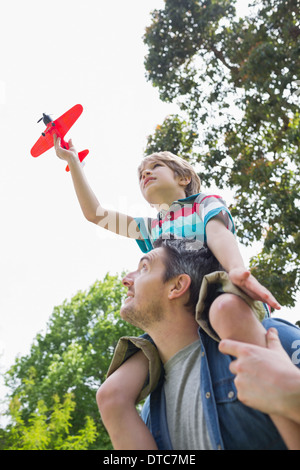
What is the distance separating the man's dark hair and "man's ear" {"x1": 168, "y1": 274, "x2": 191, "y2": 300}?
0.9 inches

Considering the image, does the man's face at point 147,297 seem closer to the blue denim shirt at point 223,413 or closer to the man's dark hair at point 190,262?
the man's dark hair at point 190,262

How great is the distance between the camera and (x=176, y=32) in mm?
8664

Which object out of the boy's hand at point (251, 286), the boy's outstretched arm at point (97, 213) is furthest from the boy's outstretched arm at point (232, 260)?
the boy's outstretched arm at point (97, 213)

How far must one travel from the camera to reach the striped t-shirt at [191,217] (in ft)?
6.26

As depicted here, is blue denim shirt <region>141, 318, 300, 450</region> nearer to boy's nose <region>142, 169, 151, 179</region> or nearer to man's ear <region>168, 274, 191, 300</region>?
man's ear <region>168, 274, 191, 300</region>

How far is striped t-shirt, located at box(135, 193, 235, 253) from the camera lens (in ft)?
6.26

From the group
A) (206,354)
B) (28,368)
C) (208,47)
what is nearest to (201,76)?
(208,47)

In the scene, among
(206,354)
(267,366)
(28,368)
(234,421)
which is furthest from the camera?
(28,368)

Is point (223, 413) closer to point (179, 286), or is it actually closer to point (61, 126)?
point (179, 286)

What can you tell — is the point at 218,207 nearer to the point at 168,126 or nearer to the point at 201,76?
the point at 168,126

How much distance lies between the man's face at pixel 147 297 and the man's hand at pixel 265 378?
42 centimetres

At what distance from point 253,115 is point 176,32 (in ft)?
8.44
